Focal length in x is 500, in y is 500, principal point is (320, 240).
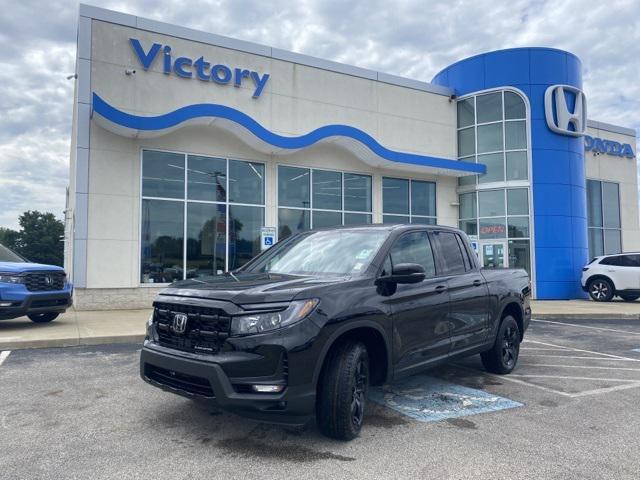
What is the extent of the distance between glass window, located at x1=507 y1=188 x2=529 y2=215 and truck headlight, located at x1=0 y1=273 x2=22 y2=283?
55.0ft

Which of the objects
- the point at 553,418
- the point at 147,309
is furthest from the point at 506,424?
the point at 147,309

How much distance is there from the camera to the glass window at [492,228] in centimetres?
1980

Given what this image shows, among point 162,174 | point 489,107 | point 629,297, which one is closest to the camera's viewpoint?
point 162,174

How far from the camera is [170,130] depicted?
13.9 metres

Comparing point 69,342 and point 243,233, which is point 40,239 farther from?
point 69,342

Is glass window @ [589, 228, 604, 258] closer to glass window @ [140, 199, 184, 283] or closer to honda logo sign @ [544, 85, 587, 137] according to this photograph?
honda logo sign @ [544, 85, 587, 137]

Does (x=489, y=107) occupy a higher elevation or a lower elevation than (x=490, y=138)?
higher

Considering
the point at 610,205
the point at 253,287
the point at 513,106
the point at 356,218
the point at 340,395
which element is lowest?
the point at 340,395

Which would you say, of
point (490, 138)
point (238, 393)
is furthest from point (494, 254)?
point (238, 393)

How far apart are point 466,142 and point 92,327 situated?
1600 centimetres

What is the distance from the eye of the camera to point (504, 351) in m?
6.46

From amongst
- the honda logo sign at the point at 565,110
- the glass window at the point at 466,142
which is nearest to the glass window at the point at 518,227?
the glass window at the point at 466,142

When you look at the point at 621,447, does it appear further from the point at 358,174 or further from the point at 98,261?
the point at 358,174

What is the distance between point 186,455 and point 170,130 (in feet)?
38.3
